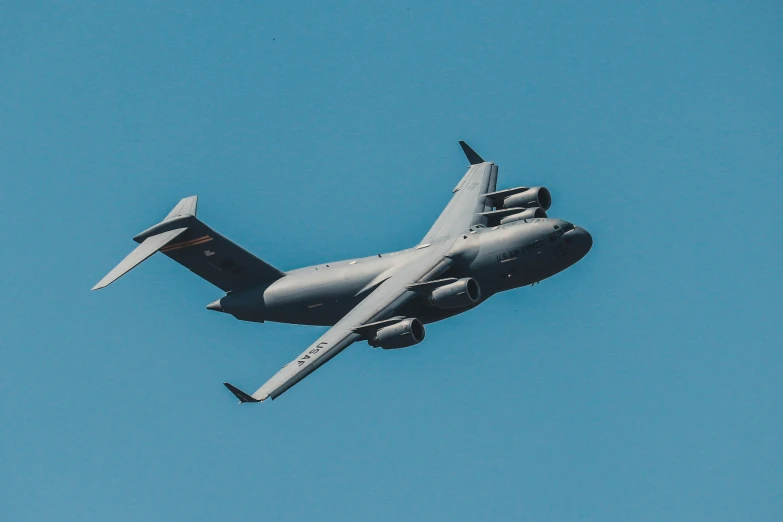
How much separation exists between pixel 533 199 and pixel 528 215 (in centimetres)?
100

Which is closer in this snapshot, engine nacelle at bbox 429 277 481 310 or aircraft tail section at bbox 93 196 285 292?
engine nacelle at bbox 429 277 481 310

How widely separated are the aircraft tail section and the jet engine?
656 centimetres

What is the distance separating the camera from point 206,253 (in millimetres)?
45031

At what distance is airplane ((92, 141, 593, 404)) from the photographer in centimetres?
3984

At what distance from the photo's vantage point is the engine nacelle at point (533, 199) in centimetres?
4525

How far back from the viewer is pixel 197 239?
147 feet

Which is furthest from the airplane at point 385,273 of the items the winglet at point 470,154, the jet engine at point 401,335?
the winglet at point 470,154

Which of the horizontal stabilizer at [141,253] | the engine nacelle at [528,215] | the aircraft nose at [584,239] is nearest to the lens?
the horizontal stabilizer at [141,253]

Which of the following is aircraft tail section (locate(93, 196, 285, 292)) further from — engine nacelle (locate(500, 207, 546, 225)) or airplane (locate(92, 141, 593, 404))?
engine nacelle (locate(500, 207, 546, 225))

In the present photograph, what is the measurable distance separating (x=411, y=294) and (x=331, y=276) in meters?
3.54

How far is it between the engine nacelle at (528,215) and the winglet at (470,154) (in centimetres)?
594

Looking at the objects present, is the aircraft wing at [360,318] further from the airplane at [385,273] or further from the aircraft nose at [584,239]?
the aircraft nose at [584,239]

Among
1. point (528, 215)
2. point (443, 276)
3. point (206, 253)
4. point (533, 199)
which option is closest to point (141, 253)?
point (206, 253)

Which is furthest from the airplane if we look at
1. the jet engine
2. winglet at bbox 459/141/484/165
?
winglet at bbox 459/141/484/165
